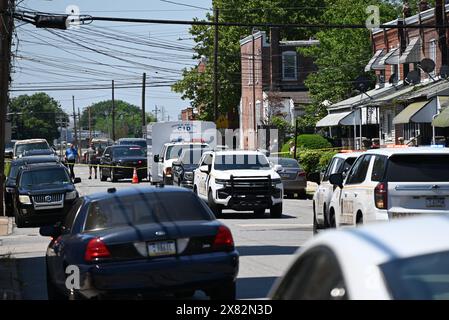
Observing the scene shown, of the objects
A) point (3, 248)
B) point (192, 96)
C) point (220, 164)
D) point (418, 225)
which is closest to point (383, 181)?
point (3, 248)

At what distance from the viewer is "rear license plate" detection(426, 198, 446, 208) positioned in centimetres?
1572

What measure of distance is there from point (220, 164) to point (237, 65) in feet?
184

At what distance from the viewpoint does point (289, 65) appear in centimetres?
7681

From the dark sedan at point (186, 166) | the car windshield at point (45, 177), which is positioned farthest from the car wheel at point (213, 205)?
the dark sedan at point (186, 166)

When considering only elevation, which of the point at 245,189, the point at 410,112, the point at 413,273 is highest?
the point at 410,112

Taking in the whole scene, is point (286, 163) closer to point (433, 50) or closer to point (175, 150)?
point (175, 150)

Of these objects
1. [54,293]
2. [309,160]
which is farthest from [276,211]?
[309,160]

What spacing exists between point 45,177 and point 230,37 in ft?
184

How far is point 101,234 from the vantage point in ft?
36.8

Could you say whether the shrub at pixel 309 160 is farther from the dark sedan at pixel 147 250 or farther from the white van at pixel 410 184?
the dark sedan at pixel 147 250

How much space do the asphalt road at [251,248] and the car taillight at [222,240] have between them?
1.28 m

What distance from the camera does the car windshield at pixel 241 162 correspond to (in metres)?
28.6
